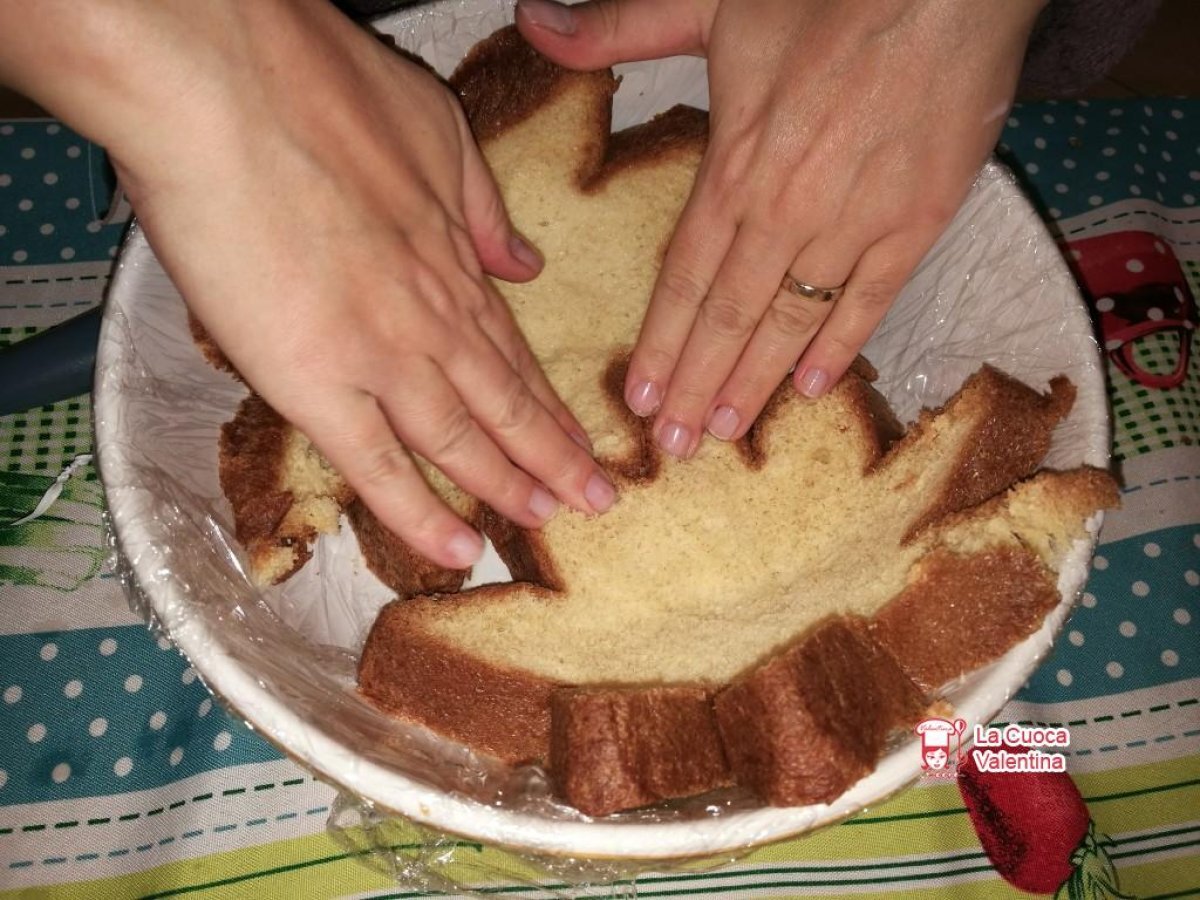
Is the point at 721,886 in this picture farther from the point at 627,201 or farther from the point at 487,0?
the point at 487,0

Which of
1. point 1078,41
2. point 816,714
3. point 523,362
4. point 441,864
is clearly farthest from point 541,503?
point 1078,41

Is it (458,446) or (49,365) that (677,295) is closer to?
(458,446)

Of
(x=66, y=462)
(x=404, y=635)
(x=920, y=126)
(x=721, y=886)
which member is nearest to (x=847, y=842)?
(x=721, y=886)

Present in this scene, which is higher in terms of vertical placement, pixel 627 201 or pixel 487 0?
pixel 487 0

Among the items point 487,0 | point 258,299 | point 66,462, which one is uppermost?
point 487,0

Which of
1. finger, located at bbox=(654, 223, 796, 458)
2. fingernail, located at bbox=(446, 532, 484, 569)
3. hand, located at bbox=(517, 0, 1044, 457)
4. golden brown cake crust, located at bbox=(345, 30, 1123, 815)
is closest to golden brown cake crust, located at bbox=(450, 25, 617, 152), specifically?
golden brown cake crust, located at bbox=(345, 30, 1123, 815)

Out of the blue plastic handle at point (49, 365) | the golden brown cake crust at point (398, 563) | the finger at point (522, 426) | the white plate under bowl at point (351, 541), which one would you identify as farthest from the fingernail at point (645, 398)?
the blue plastic handle at point (49, 365)
